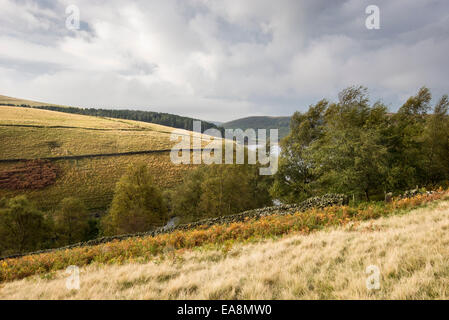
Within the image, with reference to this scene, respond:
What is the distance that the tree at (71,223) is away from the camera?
103 ft

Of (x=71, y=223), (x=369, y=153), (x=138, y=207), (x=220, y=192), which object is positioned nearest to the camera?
(x=369, y=153)

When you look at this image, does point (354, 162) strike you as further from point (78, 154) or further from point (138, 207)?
point (78, 154)

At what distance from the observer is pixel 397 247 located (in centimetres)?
516

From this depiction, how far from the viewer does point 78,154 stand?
190 ft

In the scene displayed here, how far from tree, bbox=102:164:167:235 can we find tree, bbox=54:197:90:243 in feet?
19.4

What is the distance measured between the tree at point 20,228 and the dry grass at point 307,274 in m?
32.8

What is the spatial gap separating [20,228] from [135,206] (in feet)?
59.3

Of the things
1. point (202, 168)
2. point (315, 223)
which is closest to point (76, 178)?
point (202, 168)

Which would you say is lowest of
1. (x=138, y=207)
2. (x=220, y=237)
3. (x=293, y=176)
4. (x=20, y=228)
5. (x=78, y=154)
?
(x=20, y=228)

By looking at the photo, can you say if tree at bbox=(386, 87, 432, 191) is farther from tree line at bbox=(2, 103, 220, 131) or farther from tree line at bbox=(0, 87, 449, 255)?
tree line at bbox=(2, 103, 220, 131)

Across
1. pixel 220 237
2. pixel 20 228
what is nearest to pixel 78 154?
pixel 20 228

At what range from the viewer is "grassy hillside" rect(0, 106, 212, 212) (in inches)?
1749

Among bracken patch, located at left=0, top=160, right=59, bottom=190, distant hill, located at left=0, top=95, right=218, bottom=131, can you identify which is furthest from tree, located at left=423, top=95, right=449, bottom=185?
distant hill, located at left=0, top=95, right=218, bottom=131
